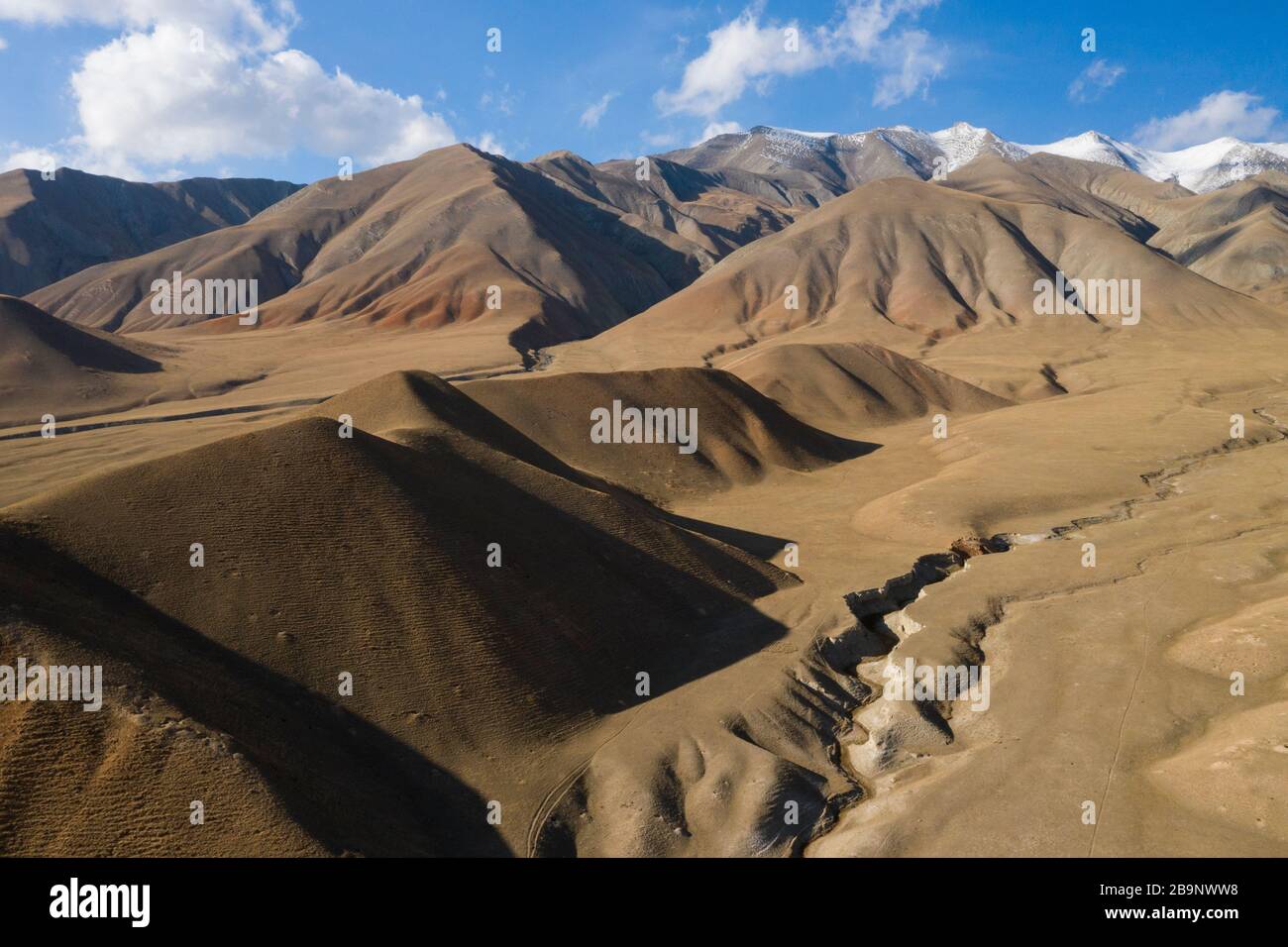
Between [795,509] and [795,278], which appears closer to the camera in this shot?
[795,509]

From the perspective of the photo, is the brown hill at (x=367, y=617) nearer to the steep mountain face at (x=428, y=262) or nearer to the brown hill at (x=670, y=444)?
the brown hill at (x=670, y=444)

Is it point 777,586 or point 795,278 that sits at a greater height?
point 795,278

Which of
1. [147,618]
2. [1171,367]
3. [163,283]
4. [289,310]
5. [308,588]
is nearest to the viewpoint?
[147,618]

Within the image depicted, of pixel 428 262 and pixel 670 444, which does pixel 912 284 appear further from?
pixel 670 444

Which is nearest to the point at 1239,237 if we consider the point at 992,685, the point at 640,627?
the point at 992,685
